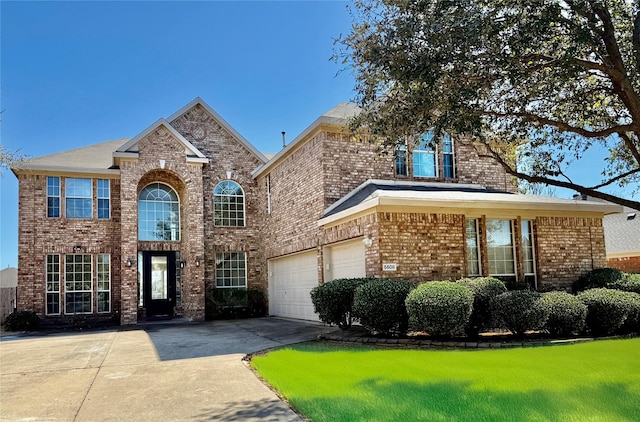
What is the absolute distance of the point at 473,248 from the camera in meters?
14.0

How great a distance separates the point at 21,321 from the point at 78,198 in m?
5.10

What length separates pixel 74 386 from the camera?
808cm

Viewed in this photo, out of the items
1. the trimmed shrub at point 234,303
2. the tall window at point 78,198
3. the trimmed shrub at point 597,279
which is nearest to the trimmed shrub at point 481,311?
the trimmed shrub at point 597,279

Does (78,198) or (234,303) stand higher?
(78,198)

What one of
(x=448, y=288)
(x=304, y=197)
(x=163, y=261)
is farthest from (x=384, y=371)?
(x=163, y=261)

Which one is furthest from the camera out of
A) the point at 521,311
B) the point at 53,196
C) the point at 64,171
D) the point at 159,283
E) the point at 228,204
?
the point at 228,204

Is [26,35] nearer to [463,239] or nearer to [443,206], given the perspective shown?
[443,206]

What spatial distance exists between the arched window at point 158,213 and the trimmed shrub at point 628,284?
16322mm

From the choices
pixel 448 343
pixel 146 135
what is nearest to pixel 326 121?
pixel 448 343

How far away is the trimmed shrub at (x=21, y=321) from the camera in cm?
1873

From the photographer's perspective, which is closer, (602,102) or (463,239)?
(602,102)

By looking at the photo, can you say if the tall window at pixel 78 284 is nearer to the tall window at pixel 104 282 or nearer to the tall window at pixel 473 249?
the tall window at pixel 104 282

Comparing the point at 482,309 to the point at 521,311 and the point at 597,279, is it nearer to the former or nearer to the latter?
the point at 521,311

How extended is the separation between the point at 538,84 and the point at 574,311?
4662 millimetres
